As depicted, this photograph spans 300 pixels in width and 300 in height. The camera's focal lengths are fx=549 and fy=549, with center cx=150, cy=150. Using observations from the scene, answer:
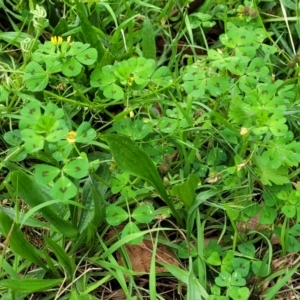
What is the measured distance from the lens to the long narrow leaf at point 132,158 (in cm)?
144

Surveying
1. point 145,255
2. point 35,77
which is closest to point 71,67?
point 35,77

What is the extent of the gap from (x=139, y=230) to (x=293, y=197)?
432mm

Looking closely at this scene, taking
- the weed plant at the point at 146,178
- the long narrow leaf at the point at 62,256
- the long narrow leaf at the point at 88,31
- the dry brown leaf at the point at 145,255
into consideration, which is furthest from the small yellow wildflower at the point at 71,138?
the long narrow leaf at the point at 88,31

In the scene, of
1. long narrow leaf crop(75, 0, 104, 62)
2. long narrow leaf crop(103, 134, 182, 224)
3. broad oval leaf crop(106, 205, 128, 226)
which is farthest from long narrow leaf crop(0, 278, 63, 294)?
long narrow leaf crop(75, 0, 104, 62)

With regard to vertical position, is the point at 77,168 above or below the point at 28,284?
above

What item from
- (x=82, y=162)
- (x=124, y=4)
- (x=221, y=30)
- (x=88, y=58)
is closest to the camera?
(x=82, y=162)

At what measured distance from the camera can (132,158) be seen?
1463 millimetres

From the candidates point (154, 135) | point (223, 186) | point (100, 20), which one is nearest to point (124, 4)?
point (100, 20)

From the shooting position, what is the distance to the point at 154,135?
65.7 inches

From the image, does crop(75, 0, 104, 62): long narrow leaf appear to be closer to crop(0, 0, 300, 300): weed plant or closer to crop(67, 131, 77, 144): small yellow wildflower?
crop(0, 0, 300, 300): weed plant

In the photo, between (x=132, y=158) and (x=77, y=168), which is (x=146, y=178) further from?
(x=77, y=168)

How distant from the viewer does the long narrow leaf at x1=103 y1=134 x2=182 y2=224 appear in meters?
1.44

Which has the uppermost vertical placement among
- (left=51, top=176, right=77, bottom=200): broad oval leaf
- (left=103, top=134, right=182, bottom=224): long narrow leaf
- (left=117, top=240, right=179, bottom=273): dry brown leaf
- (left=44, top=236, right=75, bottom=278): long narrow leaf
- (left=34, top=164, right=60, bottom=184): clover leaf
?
(left=34, top=164, right=60, bottom=184): clover leaf

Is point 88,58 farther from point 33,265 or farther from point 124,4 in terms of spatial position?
point 33,265
